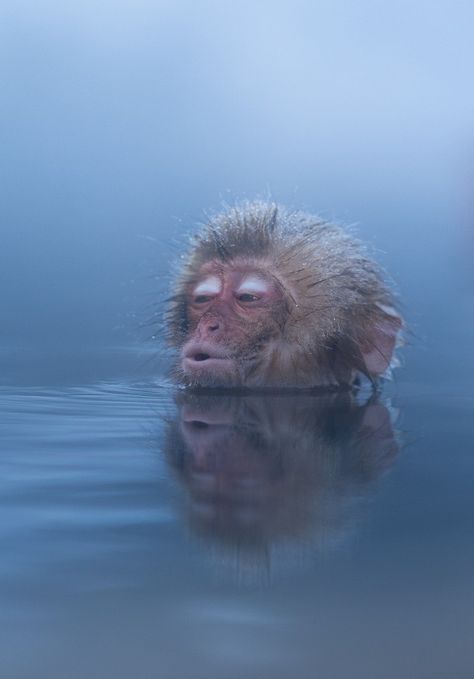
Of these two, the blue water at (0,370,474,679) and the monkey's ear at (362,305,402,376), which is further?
the monkey's ear at (362,305,402,376)

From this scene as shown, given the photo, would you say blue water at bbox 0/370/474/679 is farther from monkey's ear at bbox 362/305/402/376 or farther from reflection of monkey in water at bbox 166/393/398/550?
monkey's ear at bbox 362/305/402/376

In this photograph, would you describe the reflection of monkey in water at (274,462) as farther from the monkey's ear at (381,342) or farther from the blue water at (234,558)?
the monkey's ear at (381,342)

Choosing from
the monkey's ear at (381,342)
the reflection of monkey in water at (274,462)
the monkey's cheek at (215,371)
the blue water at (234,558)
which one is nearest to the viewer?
the blue water at (234,558)

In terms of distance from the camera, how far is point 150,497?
3.59 ft

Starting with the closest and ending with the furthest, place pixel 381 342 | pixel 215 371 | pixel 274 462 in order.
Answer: pixel 274 462
pixel 215 371
pixel 381 342

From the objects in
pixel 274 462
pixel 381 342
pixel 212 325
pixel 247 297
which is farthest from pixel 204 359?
pixel 274 462

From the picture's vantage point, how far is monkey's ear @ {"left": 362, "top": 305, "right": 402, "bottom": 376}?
2818 mm

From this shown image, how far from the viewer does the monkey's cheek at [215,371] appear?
2646mm

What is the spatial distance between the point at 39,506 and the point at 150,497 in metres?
0.14

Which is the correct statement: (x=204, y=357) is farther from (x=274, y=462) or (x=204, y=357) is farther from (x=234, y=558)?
(x=234, y=558)

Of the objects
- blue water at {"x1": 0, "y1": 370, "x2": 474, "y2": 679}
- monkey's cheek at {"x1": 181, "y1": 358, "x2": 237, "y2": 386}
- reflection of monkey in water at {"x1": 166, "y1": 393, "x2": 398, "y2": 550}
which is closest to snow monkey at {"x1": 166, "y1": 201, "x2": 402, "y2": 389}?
monkey's cheek at {"x1": 181, "y1": 358, "x2": 237, "y2": 386}

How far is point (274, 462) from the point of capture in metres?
1.35

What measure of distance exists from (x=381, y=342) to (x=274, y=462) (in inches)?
61.5

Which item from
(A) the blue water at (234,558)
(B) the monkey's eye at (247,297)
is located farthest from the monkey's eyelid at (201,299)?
(A) the blue water at (234,558)
